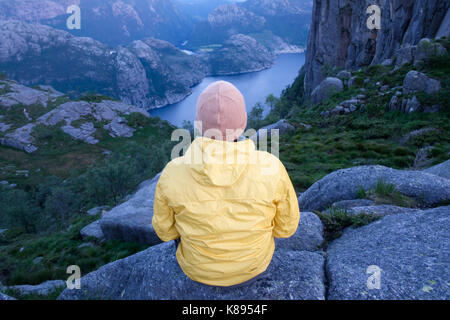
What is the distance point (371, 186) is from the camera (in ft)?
24.4

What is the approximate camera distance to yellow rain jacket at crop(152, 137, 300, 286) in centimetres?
310

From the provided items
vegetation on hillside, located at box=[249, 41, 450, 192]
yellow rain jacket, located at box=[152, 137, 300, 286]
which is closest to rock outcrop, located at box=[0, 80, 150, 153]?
vegetation on hillside, located at box=[249, 41, 450, 192]

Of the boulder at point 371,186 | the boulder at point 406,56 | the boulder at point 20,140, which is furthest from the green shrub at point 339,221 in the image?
the boulder at point 20,140

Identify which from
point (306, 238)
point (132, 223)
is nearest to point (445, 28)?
point (306, 238)

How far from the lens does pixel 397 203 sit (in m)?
6.53

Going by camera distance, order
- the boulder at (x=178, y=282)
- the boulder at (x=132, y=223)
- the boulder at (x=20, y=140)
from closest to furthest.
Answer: the boulder at (x=178, y=282), the boulder at (x=132, y=223), the boulder at (x=20, y=140)

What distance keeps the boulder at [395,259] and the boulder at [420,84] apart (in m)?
21.9

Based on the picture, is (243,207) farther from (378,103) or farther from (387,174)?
(378,103)

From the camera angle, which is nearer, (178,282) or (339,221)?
(178,282)

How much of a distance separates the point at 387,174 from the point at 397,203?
56.3 inches

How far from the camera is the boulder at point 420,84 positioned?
69.0 ft

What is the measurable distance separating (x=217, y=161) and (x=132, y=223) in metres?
9.01
